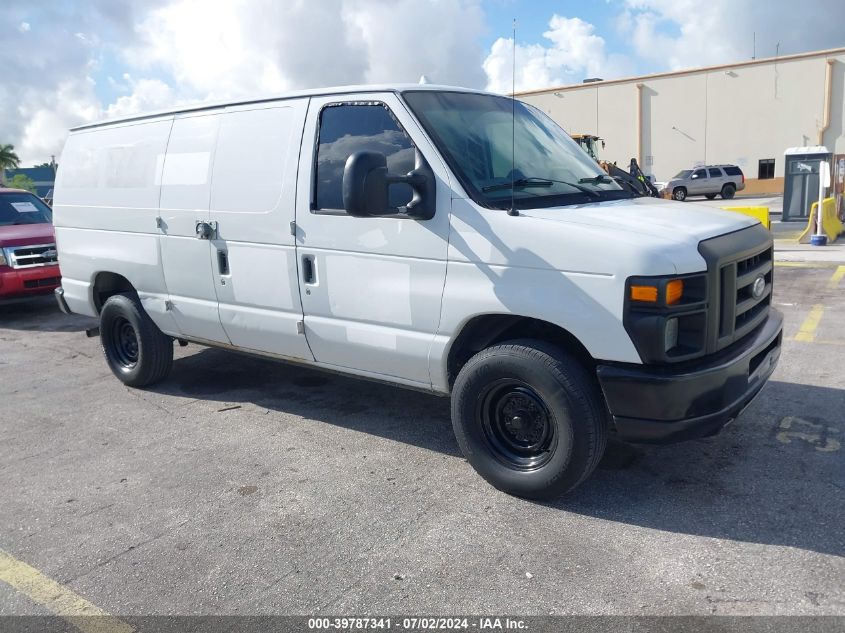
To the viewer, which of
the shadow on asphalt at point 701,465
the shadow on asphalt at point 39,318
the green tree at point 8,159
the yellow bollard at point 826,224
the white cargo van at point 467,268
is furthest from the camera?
the green tree at point 8,159

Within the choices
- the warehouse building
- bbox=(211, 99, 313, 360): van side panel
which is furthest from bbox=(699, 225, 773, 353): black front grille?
the warehouse building

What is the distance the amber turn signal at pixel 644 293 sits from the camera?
3.16m

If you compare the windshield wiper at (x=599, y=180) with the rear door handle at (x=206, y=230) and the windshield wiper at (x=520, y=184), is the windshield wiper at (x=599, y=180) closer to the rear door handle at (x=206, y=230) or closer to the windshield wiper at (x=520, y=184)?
the windshield wiper at (x=520, y=184)

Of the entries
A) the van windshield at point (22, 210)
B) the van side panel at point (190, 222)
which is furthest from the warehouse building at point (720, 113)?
the van side panel at point (190, 222)

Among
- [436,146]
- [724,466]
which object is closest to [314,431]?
[436,146]

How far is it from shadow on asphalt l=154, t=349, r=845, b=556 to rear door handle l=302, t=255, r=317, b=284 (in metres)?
1.15

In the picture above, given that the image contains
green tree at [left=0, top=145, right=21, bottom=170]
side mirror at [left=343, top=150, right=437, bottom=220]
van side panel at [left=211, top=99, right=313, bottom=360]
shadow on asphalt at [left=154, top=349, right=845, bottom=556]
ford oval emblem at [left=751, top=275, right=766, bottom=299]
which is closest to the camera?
shadow on asphalt at [left=154, top=349, right=845, bottom=556]

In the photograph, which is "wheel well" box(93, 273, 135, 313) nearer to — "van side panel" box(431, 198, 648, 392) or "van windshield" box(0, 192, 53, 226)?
"van side panel" box(431, 198, 648, 392)

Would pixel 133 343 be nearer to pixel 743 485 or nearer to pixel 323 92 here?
pixel 323 92

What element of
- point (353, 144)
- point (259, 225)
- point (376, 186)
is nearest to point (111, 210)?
point (259, 225)

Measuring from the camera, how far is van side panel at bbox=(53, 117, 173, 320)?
5.43 metres

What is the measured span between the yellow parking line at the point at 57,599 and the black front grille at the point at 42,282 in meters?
7.11

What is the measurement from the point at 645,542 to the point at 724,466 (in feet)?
3.40

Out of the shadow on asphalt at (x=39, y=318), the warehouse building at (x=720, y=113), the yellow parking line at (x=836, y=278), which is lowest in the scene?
the shadow on asphalt at (x=39, y=318)
